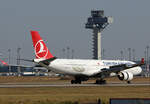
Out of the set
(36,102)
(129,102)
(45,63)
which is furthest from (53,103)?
(45,63)

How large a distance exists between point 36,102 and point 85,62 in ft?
126

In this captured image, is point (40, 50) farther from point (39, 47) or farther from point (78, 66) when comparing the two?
point (78, 66)

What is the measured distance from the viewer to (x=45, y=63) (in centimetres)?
6925

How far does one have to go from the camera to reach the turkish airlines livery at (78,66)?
231 feet

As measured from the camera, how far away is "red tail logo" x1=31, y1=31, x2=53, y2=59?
70.1m

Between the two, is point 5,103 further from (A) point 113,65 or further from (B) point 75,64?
(A) point 113,65

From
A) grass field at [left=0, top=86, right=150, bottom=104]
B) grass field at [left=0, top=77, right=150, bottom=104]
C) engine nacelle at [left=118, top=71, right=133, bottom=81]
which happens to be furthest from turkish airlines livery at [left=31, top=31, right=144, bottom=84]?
grass field at [left=0, top=86, right=150, bottom=104]

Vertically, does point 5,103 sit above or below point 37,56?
below

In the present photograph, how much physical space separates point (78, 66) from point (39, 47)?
7332 mm

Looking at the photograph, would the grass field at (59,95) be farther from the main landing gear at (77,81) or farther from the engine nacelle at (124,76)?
the engine nacelle at (124,76)

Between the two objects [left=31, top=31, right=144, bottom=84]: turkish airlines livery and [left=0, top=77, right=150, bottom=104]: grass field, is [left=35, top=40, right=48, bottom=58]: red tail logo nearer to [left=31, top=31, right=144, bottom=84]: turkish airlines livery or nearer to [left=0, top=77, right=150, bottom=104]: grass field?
[left=31, top=31, right=144, bottom=84]: turkish airlines livery

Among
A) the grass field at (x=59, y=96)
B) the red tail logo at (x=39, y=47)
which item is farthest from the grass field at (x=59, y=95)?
the red tail logo at (x=39, y=47)

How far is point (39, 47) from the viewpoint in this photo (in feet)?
232

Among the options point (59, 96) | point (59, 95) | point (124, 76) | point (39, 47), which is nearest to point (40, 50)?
point (39, 47)
